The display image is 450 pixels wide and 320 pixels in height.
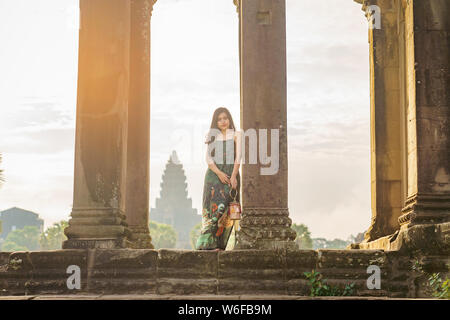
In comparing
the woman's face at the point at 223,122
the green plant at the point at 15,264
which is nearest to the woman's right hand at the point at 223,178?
the woman's face at the point at 223,122

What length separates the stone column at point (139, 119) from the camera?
740 inches

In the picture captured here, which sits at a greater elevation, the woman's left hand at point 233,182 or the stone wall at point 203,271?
the woman's left hand at point 233,182

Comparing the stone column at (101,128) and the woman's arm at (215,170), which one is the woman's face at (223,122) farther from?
the stone column at (101,128)

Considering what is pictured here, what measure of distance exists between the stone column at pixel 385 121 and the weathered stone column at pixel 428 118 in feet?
17.1

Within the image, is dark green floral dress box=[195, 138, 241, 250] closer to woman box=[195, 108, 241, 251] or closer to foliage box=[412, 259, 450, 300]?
woman box=[195, 108, 241, 251]

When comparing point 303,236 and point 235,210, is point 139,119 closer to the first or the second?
point 235,210

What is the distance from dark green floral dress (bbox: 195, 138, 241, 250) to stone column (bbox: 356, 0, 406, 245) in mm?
5697

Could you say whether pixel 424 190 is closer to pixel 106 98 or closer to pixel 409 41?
pixel 409 41

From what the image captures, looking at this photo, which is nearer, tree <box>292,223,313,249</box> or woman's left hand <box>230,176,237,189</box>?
woman's left hand <box>230,176,237,189</box>

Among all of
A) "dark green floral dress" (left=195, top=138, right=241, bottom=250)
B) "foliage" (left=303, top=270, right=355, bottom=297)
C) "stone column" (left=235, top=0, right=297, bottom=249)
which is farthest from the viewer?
"dark green floral dress" (left=195, top=138, right=241, bottom=250)

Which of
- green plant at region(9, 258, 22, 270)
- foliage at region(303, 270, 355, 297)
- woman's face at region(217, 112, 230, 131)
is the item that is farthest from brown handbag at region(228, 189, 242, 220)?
green plant at region(9, 258, 22, 270)

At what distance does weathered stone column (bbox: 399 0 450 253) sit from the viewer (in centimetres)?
1332

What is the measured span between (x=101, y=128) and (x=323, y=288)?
5.28 metres

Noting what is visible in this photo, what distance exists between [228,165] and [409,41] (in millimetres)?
4366
